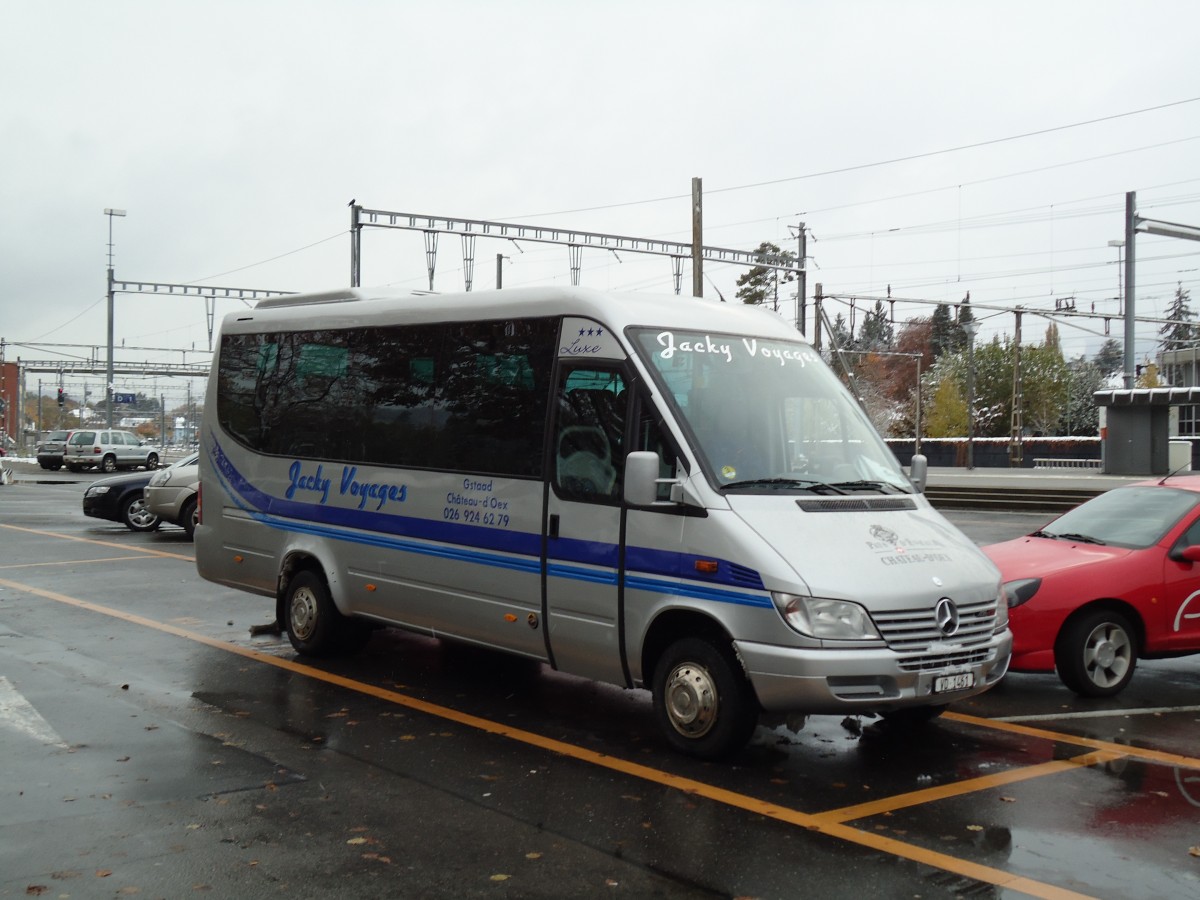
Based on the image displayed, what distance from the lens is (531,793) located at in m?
5.97

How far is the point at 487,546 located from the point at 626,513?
1.32 metres

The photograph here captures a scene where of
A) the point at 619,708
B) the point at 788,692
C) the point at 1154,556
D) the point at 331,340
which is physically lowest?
the point at 619,708

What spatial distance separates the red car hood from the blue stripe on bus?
297 centimetres

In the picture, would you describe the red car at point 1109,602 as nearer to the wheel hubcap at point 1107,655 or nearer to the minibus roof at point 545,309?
the wheel hubcap at point 1107,655

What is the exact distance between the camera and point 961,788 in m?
6.18

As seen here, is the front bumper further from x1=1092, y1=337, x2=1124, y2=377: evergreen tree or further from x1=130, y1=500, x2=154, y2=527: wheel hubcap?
x1=1092, y1=337, x2=1124, y2=377: evergreen tree

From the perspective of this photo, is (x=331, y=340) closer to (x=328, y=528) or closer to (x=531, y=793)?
(x=328, y=528)

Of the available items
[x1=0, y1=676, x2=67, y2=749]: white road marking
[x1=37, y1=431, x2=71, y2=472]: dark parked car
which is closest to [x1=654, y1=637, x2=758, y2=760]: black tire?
[x1=0, y1=676, x2=67, y2=749]: white road marking

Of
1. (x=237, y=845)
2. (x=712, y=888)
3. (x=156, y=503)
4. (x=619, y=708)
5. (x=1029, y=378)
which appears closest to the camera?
(x=712, y=888)

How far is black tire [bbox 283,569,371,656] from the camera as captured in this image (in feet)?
30.6

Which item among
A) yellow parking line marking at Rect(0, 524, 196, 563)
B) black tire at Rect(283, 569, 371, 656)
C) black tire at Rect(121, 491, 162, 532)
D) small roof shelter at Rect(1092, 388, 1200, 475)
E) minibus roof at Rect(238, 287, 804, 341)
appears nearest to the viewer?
minibus roof at Rect(238, 287, 804, 341)

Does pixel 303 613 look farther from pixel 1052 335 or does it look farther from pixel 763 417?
pixel 1052 335

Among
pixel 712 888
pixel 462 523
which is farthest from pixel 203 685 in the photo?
pixel 712 888

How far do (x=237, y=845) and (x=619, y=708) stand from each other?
10.9 feet
